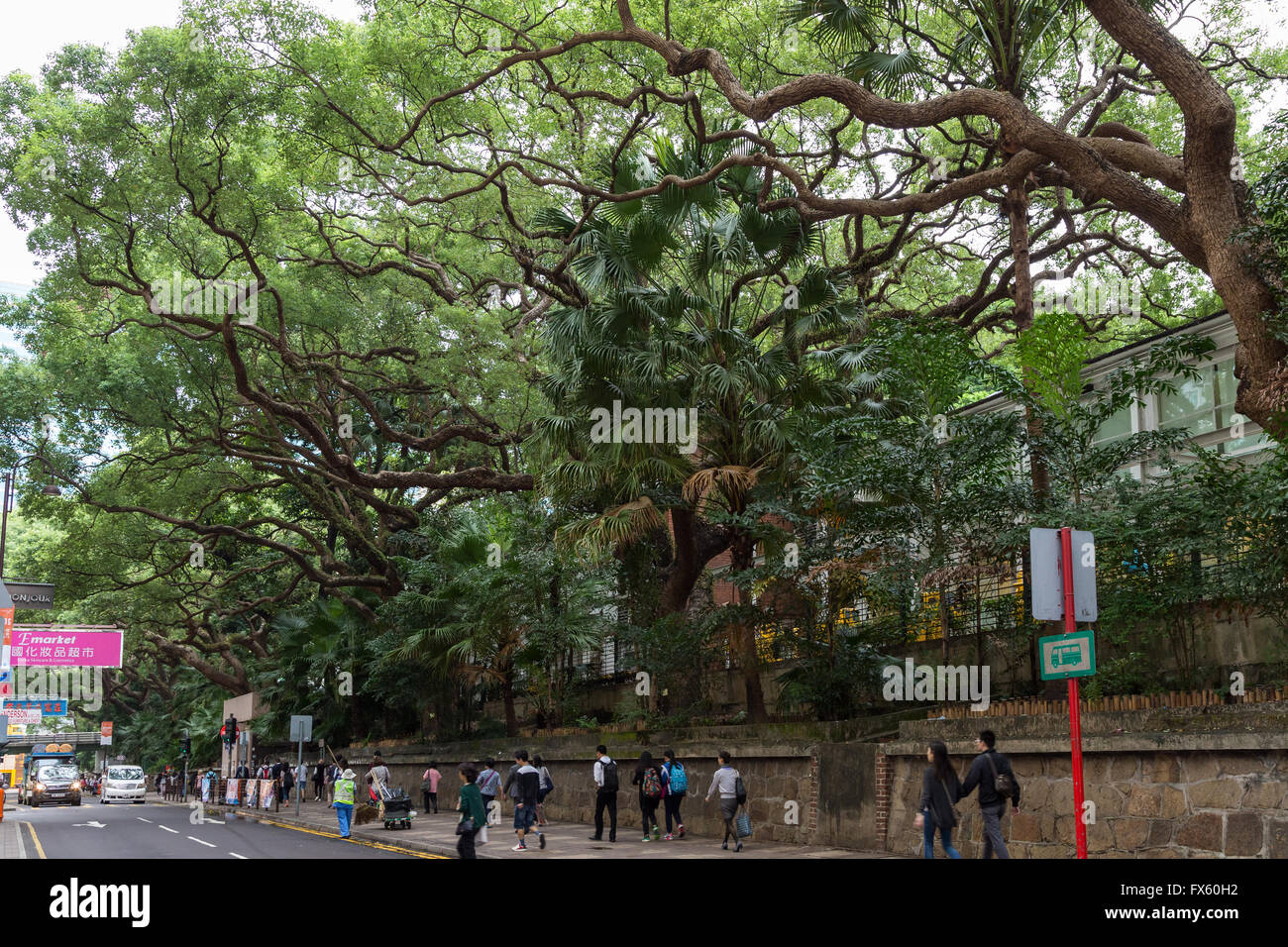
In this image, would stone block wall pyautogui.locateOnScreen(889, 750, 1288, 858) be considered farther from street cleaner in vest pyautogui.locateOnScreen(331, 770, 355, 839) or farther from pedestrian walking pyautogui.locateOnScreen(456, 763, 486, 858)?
street cleaner in vest pyautogui.locateOnScreen(331, 770, 355, 839)

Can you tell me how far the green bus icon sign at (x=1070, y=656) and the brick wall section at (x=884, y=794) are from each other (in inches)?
217

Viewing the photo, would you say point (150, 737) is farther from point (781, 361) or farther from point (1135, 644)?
point (1135, 644)

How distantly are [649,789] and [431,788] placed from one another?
37.0 feet

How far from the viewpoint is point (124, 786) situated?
50.2 meters

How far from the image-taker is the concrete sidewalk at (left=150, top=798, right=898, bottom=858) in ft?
50.3

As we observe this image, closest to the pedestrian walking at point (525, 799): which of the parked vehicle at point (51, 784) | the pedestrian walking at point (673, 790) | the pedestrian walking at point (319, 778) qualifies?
the pedestrian walking at point (673, 790)

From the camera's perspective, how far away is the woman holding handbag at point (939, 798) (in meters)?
11.4

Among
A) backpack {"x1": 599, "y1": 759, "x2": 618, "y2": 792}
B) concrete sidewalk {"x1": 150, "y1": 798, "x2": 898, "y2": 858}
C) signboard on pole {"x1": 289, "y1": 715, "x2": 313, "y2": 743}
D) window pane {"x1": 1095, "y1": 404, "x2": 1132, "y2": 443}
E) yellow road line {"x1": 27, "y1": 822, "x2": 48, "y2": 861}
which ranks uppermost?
window pane {"x1": 1095, "y1": 404, "x2": 1132, "y2": 443}

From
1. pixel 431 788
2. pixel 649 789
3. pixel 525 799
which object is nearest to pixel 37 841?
pixel 431 788

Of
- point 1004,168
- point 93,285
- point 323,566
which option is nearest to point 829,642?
point 1004,168

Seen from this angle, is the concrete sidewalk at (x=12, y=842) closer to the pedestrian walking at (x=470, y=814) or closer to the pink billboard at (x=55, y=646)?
the pedestrian walking at (x=470, y=814)

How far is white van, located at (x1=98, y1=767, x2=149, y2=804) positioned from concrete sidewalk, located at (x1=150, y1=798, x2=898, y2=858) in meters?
27.4

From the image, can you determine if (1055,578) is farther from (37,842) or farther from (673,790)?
(37,842)

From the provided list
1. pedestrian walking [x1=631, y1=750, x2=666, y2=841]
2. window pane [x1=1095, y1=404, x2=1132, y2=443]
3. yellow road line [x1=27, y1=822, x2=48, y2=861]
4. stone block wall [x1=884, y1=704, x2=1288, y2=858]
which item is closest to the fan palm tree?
pedestrian walking [x1=631, y1=750, x2=666, y2=841]
